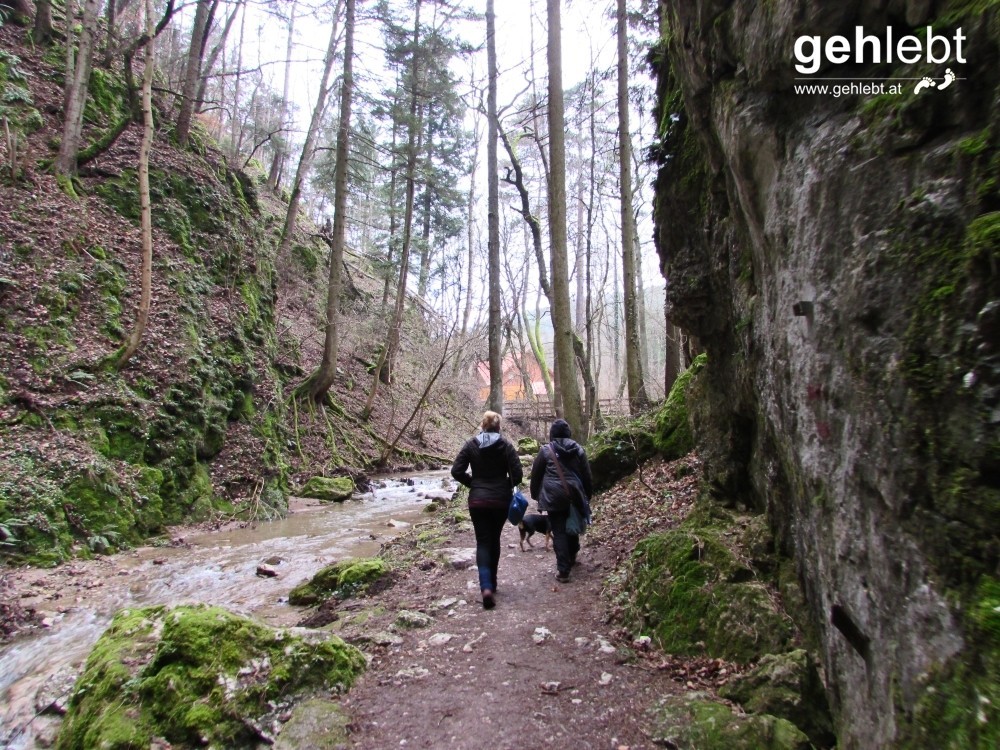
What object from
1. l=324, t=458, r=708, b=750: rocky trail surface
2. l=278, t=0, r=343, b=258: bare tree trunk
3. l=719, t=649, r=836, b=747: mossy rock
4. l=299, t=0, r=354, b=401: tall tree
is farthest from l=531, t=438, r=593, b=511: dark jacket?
l=278, t=0, r=343, b=258: bare tree trunk

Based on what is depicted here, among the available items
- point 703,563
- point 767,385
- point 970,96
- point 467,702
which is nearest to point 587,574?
point 703,563

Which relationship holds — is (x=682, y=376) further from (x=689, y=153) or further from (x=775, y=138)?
(x=775, y=138)

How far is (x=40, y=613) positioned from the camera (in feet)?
18.8

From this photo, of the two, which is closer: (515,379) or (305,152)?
(305,152)

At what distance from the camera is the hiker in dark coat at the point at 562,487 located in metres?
6.09

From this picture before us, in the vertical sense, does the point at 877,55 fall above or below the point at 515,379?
above

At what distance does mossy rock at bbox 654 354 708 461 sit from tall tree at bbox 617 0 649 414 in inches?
160

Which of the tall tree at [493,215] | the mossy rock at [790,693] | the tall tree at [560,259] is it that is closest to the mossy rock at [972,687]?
the mossy rock at [790,693]

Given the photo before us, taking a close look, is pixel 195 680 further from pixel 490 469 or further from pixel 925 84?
pixel 925 84

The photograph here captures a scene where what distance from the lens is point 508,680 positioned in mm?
4055

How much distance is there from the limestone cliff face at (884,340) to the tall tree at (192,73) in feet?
49.0

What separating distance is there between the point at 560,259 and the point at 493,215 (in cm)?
569

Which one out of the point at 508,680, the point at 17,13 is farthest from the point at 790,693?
the point at 17,13

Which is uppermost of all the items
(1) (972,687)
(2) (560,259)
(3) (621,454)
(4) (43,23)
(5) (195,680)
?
(4) (43,23)
